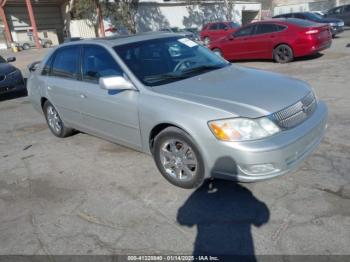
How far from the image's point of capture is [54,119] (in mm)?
5863

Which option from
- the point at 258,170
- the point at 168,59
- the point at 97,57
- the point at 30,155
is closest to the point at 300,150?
the point at 258,170

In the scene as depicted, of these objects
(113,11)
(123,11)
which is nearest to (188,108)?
(123,11)

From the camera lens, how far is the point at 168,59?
14.2 ft

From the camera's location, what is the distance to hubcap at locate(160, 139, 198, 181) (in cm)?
352

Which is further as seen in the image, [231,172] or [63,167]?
[63,167]

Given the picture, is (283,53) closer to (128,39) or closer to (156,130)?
(128,39)

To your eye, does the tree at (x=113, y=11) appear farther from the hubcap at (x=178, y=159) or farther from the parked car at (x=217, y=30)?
the hubcap at (x=178, y=159)

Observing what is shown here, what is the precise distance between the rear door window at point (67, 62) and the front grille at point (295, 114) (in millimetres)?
2937

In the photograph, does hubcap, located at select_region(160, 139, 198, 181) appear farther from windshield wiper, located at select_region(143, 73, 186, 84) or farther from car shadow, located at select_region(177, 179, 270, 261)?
windshield wiper, located at select_region(143, 73, 186, 84)

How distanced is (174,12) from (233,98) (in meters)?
32.9

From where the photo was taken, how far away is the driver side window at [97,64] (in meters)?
4.19

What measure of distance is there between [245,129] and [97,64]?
2.32 metres

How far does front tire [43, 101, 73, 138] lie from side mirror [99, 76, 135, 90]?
2141mm

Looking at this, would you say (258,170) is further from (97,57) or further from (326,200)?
(97,57)
